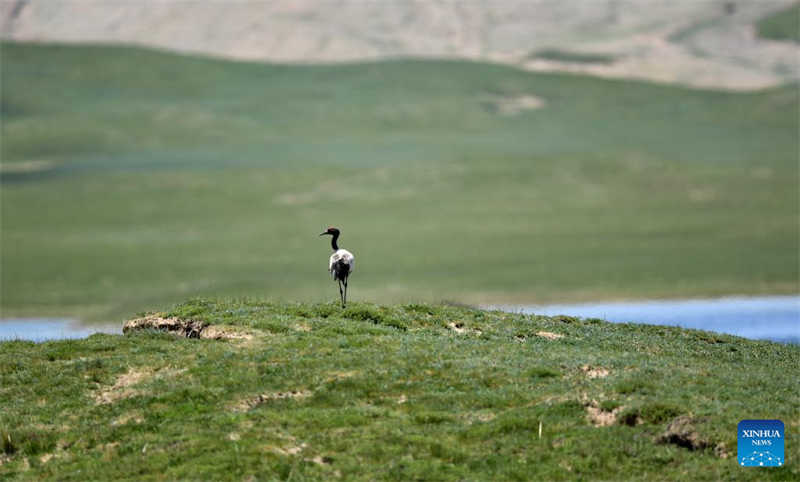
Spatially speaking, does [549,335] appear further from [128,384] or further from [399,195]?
[399,195]

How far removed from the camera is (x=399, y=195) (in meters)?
140

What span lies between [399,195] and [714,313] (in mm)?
58952

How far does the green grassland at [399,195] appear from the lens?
9856 centimetres

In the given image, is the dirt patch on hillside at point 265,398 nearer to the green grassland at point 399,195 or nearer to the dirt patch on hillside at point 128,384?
the dirt patch on hillside at point 128,384

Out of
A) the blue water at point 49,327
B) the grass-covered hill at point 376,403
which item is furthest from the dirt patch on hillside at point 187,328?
the blue water at point 49,327

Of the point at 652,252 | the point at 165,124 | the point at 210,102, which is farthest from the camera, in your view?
the point at 210,102

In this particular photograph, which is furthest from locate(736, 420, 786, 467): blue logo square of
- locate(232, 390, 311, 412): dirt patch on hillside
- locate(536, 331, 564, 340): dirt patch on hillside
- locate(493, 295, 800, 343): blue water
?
locate(493, 295, 800, 343): blue water

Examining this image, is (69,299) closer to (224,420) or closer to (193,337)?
(193,337)

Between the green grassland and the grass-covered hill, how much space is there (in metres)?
53.9

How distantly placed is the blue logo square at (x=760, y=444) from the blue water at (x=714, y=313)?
5151 centimetres

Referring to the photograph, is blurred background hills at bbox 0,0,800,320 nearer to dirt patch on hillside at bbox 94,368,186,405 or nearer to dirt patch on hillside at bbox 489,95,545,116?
dirt patch on hillside at bbox 489,95,545,116

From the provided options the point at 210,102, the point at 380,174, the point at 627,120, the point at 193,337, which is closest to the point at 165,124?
the point at 210,102

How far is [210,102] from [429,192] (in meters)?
67.0

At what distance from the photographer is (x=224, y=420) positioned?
80.9 feet
